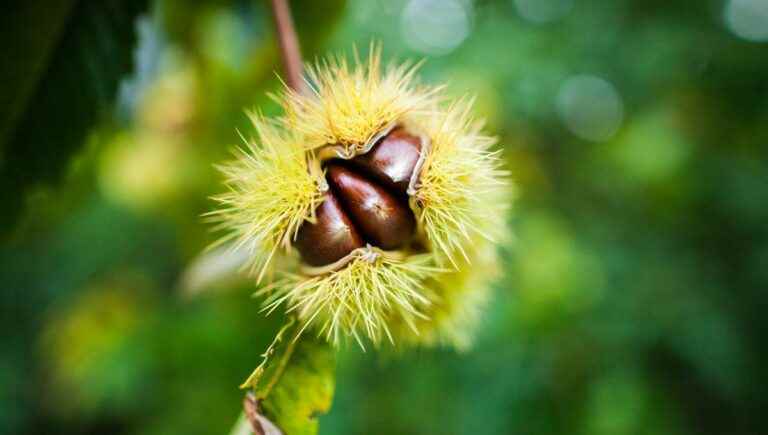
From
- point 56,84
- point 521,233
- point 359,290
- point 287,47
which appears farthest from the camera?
point 521,233

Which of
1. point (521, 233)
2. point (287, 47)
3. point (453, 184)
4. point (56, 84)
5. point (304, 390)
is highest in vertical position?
point (56, 84)

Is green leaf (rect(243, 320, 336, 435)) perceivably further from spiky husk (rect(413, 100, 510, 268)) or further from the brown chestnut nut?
spiky husk (rect(413, 100, 510, 268))

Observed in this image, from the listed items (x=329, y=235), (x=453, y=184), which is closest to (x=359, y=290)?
(x=329, y=235)

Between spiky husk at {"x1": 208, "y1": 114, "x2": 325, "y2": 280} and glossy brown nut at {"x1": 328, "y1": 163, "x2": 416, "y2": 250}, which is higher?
spiky husk at {"x1": 208, "y1": 114, "x2": 325, "y2": 280}

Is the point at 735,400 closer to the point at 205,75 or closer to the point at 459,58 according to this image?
the point at 459,58

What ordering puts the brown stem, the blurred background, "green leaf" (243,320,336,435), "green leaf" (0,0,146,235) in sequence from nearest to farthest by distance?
"green leaf" (243,320,336,435) < the brown stem < "green leaf" (0,0,146,235) < the blurred background

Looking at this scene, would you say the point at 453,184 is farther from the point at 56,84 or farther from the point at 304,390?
the point at 56,84

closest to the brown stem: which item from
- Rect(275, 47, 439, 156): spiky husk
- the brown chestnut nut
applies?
Rect(275, 47, 439, 156): spiky husk

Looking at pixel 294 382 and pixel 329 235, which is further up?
pixel 329 235
